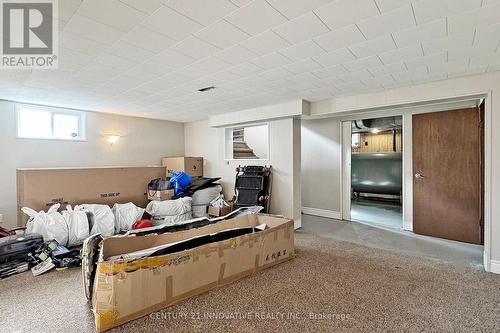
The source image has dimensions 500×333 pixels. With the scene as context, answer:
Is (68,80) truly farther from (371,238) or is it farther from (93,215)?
(371,238)

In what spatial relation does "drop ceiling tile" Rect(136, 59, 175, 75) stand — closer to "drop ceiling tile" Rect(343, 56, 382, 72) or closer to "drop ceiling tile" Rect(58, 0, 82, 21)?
"drop ceiling tile" Rect(58, 0, 82, 21)

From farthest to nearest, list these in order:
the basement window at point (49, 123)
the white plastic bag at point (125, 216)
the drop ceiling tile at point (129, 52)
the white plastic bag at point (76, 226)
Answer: the basement window at point (49, 123) < the white plastic bag at point (125, 216) < the white plastic bag at point (76, 226) < the drop ceiling tile at point (129, 52)

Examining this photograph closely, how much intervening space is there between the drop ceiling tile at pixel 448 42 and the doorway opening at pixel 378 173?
3399mm

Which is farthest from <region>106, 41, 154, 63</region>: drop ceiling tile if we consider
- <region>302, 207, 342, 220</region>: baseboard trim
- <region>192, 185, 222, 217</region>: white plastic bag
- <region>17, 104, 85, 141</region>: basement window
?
<region>302, 207, 342, 220</region>: baseboard trim

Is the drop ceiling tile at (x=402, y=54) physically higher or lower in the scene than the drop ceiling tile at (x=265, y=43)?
lower

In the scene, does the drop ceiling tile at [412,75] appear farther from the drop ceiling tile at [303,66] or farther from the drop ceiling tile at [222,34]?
the drop ceiling tile at [222,34]

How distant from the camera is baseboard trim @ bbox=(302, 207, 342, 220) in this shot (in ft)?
17.1

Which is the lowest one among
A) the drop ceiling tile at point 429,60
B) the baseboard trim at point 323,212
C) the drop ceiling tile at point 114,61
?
the baseboard trim at point 323,212

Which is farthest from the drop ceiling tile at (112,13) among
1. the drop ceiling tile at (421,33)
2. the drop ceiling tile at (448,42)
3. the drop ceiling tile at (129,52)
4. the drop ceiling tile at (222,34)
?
the drop ceiling tile at (448,42)

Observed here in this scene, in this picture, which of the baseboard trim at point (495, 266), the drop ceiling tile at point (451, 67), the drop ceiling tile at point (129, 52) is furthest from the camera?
the baseboard trim at point (495, 266)

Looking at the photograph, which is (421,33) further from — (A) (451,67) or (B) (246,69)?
(B) (246,69)

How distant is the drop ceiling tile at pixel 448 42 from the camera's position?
78.7 inches

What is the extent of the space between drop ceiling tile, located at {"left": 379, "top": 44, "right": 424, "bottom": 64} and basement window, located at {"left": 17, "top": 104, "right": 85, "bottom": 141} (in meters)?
5.13

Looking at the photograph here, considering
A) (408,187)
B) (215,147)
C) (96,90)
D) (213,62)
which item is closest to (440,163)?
(408,187)
